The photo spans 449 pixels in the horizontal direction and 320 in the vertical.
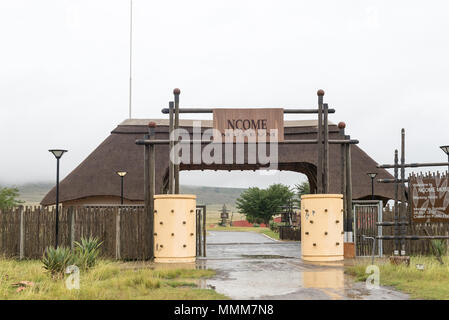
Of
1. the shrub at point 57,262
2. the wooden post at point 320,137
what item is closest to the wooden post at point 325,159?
the wooden post at point 320,137

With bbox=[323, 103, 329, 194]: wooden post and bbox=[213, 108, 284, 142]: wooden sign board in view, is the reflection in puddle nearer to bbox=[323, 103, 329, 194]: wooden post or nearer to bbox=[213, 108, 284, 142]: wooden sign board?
bbox=[323, 103, 329, 194]: wooden post

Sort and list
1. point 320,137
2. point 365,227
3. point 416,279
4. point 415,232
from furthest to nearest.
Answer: point 365,227 < point 415,232 < point 320,137 < point 416,279

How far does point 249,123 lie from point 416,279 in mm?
7464

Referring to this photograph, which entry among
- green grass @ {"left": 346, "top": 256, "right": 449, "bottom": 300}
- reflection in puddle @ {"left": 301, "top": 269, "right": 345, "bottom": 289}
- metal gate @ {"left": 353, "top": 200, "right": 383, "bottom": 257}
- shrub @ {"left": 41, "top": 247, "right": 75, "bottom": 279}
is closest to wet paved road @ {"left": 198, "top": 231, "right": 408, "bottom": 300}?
reflection in puddle @ {"left": 301, "top": 269, "right": 345, "bottom": 289}

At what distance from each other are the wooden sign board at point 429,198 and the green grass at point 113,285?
654 cm

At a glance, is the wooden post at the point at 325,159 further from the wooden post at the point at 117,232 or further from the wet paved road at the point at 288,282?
the wooden post at the point at 117,232

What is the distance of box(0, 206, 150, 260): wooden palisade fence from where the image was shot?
682 inches

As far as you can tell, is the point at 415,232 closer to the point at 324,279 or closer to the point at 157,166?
the point at 324,279

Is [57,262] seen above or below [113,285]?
above

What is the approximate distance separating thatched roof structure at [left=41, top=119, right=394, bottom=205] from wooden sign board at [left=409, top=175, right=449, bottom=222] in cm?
1398

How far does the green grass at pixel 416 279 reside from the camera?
32.7 ft

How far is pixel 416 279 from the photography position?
11.8 metres

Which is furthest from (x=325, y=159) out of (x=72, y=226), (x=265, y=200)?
(x=265, y=200)
